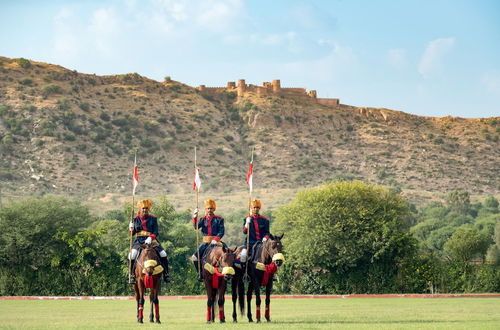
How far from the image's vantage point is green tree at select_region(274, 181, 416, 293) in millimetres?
42500

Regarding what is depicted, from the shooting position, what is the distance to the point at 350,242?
43.3 m

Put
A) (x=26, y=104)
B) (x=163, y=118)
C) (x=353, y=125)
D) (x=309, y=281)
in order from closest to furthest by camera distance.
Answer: (x=309, y=281) < (x=26, y=104) < (x=163, y=118) < (x=353, y=125)

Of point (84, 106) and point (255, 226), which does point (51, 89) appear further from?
point (255, 226)

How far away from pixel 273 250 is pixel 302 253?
2274 cm

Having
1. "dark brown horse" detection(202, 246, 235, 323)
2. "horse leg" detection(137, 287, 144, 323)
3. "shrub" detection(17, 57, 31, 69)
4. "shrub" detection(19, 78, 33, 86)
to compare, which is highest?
"shrub" detection(17, 57, 31, 69)

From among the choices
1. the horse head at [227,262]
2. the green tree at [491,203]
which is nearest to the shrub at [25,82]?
the green tree at [491,203]

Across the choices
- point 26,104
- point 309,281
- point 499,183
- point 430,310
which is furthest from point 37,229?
point 499,183

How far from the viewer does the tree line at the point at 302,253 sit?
40.6 meters

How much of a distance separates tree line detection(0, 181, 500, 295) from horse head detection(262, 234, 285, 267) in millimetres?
19964

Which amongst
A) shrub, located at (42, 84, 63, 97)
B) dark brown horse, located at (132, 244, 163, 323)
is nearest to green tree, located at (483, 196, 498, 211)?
shrub, located at (42, 84, 63, 97)

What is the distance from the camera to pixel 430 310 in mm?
26828

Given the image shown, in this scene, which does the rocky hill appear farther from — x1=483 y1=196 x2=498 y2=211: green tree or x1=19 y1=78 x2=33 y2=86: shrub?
x1=483 y1=196 x2=498 y2=211: green tree

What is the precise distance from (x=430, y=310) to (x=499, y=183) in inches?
3527

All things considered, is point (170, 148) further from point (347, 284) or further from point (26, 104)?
point (347, 284)
